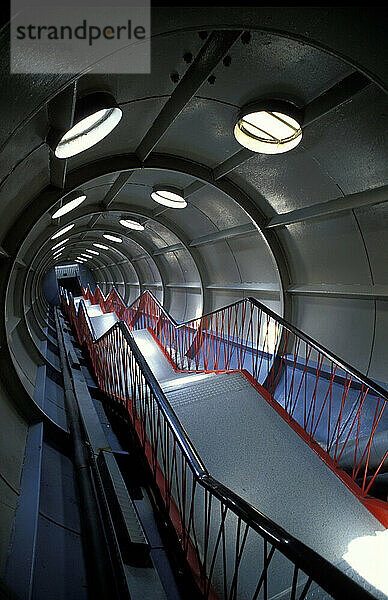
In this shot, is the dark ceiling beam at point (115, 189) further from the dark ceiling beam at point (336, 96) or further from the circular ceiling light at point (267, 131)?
the dark ceiling beam at point (336, 96)

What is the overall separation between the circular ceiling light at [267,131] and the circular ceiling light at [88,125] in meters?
1.51

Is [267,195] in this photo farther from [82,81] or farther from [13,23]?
[13,23]

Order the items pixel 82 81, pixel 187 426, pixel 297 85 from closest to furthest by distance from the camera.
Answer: pixel 82 81 → pixel 297 85 → pixel 187 426

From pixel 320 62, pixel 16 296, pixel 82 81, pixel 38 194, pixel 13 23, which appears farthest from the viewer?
pixel 16 296

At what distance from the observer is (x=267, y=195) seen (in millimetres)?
6316

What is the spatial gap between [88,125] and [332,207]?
3600 mm

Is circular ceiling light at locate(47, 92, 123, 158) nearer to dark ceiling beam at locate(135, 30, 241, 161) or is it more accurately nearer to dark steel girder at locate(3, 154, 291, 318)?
dark ceiling beam at locate(135, 30, 241, 161)

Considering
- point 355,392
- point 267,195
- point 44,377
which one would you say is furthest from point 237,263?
point 44,377

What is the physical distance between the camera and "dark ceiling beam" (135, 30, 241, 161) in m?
3.03

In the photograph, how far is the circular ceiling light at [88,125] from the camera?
3.11 metres

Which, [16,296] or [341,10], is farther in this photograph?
[16,296]

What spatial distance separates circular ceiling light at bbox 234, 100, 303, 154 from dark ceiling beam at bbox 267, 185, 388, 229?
1258 mm

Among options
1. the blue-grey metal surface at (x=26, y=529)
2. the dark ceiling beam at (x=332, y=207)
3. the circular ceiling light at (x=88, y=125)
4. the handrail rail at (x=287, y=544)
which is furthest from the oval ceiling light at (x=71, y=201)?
the handrail rail at (x=287, y=544)

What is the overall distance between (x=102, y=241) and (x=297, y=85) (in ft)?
45.1
